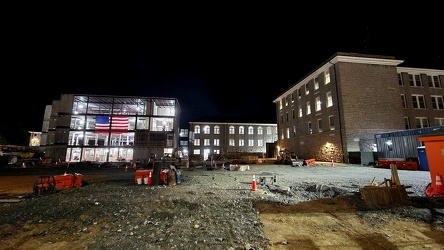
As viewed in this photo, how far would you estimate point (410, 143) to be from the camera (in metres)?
17.6

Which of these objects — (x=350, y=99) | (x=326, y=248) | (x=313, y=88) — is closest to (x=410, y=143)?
(x=350, y=99)

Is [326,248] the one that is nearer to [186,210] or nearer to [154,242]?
[154,242]

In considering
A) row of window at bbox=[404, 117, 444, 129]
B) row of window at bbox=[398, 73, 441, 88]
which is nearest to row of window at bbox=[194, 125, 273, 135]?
row of window at bbox=[404, 117, 444, 129]

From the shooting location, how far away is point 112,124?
32.5 metres

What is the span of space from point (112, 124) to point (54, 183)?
2662cm

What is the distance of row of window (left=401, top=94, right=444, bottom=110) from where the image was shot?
26.3 metres

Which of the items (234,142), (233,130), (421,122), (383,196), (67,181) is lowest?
(67,181)

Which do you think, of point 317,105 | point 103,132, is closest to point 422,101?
point 317,105

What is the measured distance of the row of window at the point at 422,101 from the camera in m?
26.3

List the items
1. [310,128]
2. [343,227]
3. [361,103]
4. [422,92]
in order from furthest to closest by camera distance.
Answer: [310,128] < [422,92] < [361,103] < [343,227]

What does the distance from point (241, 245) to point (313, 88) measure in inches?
1177

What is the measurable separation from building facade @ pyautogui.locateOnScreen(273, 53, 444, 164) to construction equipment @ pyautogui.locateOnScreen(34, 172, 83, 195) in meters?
25.1

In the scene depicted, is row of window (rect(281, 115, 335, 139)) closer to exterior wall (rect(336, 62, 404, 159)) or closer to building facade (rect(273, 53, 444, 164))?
building facade (rect(273, 53, 444, 164))

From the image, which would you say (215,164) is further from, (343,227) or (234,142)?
(234,142)
